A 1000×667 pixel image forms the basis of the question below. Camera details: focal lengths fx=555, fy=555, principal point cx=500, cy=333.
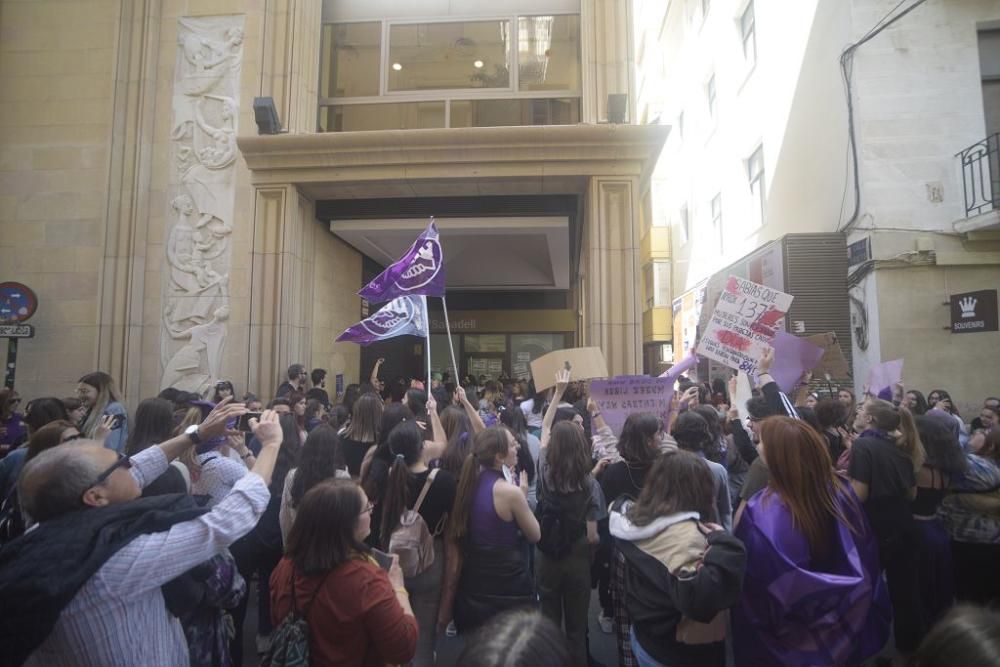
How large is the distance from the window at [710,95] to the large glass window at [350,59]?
11.7m

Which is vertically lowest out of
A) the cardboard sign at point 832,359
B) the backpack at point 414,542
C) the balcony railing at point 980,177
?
the backpack at point 414,542

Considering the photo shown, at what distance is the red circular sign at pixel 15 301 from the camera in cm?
977

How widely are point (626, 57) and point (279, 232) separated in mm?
7551

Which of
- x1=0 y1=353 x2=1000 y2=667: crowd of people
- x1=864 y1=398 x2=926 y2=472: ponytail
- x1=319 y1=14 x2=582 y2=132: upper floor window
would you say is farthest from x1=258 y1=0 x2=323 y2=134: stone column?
x1=864 y1=398 x2=926 y2=472: ponytail

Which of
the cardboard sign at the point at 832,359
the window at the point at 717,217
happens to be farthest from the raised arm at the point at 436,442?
the window at the point at 717,217

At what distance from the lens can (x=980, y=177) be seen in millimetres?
9453

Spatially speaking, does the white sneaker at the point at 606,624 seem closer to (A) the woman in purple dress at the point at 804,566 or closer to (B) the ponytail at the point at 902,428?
(A) the woman in purple dress at the point at 804,566

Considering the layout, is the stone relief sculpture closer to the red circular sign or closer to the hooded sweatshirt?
the red circular sign

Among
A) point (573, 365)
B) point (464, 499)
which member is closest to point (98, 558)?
point (464, 499)

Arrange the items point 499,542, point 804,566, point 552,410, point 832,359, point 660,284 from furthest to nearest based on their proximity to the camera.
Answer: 1. point 660,284
2. point 832,359
3. point 552,410
4. point 499,542
5. point 804,566

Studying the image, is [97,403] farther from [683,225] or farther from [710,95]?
[683,225]

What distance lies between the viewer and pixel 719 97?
1747 centimetres

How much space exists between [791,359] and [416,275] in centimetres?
463

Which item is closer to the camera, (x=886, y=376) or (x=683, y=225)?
(x=886, y=376)
